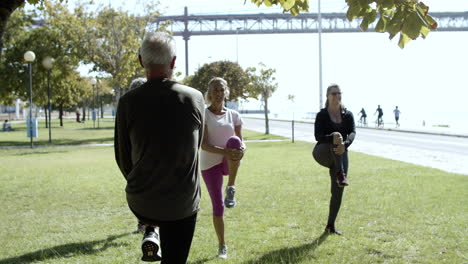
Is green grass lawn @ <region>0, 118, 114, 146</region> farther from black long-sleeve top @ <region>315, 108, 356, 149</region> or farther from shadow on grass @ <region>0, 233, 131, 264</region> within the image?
black long-sleeve top @ <region>315, 108, 356, 149</region>

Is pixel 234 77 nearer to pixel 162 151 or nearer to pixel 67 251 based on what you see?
pixel 67 251

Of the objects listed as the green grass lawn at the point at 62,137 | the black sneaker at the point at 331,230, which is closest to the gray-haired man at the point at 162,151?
the black sneaker at the point at 331,230

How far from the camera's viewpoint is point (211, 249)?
17.5 ft

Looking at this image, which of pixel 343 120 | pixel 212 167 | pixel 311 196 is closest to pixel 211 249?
pixel 212 167

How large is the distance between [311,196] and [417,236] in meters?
3.04

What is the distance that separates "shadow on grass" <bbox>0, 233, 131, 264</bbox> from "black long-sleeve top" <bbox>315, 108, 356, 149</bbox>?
106 inches

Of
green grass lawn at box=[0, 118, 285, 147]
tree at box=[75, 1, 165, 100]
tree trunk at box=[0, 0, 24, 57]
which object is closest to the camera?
tree trunk at box=[0, 0, 24, 57]

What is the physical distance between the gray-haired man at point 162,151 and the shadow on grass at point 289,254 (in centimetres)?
237

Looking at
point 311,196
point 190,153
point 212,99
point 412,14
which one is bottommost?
point 311,196

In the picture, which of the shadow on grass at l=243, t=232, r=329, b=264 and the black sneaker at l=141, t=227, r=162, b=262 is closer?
the black sneaker at l=141, t=227, r=162, b=262

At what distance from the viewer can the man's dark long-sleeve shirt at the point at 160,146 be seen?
2.52 meters

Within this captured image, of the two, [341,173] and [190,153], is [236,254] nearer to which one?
[341,173]

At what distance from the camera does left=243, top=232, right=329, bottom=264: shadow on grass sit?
4859 mm

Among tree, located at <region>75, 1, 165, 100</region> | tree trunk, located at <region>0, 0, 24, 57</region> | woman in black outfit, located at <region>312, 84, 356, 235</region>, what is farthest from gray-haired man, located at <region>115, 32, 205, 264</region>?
tree, located at <region>75, 1, 165, 100</region>
